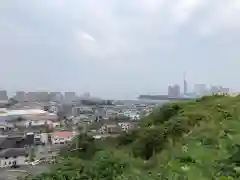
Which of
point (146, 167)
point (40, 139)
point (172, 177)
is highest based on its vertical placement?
point (172, 177)

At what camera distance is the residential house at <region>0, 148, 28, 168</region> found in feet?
55.9

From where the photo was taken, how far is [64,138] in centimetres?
2305

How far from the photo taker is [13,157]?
1778cm

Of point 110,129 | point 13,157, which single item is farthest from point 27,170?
point 110,129

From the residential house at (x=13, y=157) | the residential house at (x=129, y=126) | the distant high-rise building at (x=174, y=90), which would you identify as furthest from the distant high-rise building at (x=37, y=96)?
the residential house at (x=129, y=126)

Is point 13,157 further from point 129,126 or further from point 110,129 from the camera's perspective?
point 129,126

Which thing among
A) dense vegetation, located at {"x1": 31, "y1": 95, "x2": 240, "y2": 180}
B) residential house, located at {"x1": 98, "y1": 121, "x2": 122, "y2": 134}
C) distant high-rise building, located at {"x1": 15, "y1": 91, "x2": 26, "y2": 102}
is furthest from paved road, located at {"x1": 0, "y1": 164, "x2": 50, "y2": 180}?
distant high-rise building, located at {"x1": 15, "y1": 91, "x2": 26, "y2": 102}

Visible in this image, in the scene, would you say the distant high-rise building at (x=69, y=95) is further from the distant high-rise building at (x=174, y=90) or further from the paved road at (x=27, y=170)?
the paved road at (x=27, y=170)

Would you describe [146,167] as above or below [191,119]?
below

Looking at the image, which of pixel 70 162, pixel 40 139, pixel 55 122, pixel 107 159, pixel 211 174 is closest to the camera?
pixel 211 174

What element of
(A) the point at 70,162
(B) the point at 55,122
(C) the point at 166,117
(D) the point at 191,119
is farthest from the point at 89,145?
(B) the point at 55,122

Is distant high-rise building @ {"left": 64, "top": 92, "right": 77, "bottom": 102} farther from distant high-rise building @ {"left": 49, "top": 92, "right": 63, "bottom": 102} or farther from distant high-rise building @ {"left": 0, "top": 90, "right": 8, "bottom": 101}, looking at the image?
distant high-rise building @ {"left": 0, "top": 90, "right": 8, "bottom": 101}

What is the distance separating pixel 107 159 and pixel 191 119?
13.3ft

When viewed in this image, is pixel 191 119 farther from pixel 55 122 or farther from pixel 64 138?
pixel 55 122
